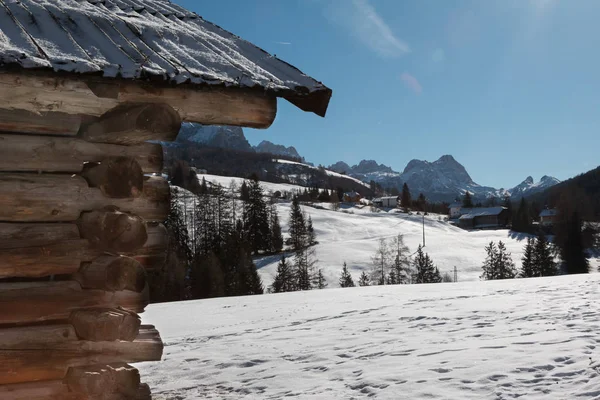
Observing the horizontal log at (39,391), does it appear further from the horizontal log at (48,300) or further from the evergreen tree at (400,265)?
the evergreen tree at (400,265)

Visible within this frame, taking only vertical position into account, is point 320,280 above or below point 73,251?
below

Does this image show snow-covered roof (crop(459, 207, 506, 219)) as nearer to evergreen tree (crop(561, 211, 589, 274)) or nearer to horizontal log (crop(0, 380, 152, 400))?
evergreen tree (crop(561, 211, 589, 274))

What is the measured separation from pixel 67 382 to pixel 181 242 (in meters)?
59.4

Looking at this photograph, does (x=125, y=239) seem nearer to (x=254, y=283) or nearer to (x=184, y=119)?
(x=184, y=119)

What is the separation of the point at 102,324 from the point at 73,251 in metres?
0.59

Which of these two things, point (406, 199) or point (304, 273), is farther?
point (406, 199)

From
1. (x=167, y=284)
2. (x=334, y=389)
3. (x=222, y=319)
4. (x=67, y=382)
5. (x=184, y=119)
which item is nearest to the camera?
(x=67, y=382)

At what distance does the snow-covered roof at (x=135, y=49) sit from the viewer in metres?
3.38

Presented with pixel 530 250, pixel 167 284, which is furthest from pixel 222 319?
pixel 530 250

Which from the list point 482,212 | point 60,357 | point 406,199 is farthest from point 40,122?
point 406,199

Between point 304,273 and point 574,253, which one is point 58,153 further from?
point 574,253

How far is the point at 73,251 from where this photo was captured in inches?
139

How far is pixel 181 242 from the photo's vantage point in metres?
61.1

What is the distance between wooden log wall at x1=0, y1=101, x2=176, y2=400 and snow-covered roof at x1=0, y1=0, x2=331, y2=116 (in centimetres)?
39
